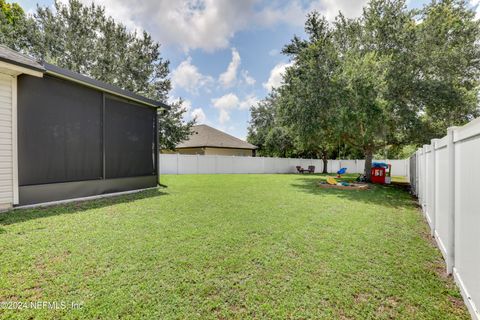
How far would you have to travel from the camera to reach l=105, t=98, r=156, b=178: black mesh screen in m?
7.39

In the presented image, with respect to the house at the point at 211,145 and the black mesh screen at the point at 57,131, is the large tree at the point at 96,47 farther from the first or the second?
Answer: the black mesh screen at the point at 57,131

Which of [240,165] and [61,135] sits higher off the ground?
[61,135]

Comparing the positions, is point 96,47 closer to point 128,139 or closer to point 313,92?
point 128,139

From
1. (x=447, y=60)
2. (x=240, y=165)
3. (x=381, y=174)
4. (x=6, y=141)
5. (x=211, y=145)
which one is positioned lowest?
(x=381, y=174)

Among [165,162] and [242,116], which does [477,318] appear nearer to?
[165,162]

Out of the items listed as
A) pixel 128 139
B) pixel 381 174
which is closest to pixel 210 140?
pixel 381 174

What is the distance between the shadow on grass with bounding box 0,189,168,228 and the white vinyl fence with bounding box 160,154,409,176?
1058cm

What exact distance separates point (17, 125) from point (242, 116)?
1128 inches

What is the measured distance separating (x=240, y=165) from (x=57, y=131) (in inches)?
666

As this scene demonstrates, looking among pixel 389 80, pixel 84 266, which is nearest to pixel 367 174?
pixel 389 80

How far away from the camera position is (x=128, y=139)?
26.3 feet

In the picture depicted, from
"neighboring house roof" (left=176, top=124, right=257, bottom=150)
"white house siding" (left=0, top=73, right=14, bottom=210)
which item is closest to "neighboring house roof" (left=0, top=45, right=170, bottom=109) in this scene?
"white house siding" (left=0, top=73, right=14, bottom=210)

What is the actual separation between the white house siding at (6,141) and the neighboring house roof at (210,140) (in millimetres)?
19242

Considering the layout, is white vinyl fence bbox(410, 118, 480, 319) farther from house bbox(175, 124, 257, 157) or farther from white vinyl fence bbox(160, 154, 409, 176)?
house bbox(175, 124, 257, 157)
